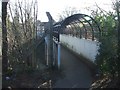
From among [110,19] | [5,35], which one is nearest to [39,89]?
[5,35]

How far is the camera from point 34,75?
30.8 feet

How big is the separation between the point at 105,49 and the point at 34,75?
8.54ft

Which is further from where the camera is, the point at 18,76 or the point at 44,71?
the point at 44,71

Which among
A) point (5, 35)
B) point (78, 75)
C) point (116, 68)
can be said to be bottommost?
point (78, 75)

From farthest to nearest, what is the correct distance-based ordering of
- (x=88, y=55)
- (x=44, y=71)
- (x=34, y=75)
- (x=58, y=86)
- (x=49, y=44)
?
(x=88, y=55)
(x=49, y=44)
(x=44, y=71)
(x=34, y=75)
(x=58, y=86)

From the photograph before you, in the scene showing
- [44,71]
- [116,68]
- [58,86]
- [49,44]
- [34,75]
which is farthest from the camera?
[49,44]

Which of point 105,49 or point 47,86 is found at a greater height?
point 105,49

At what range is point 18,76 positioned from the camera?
9.18 m

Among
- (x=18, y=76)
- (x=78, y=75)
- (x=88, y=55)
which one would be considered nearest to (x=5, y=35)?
(x=18, y=76)

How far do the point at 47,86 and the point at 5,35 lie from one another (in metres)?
2.58

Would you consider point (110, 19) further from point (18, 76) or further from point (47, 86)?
point (18, 76)

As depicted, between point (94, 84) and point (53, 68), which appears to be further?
point (53, 68)

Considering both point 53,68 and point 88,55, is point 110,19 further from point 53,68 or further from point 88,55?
point 88,55

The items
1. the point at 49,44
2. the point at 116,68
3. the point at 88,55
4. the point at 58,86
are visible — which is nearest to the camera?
the point at 116,68
